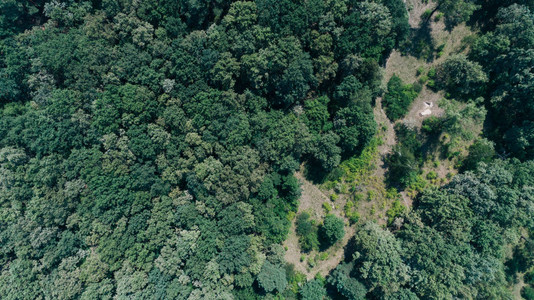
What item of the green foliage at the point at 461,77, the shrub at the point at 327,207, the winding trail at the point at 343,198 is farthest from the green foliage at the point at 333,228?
the green foliage at the point at 461,77

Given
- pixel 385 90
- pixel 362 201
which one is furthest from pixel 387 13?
pixel 362 201

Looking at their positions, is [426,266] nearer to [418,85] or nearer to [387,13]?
[418,85]

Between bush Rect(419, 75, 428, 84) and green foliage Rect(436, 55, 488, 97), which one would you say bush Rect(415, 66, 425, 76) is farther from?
green foliage Rect(436, 55, 488, 97)

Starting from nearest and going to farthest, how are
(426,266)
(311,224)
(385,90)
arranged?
(426,266) < (385,90) < (311,224)

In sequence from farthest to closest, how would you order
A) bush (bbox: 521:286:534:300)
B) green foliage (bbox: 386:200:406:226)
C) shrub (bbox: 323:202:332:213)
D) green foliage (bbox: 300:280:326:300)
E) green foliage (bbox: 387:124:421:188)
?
shrub (bbox: 323:202:332:213) → green foliage (bbox: 386:200:406:226) → bush (bbox: 521:286:534:300) → green foliage (bbox: 387:124:421:188) → green foliage (bbox: 300:280:326:300)

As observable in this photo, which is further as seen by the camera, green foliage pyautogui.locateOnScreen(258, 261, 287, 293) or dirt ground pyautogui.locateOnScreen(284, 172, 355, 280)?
dirt ground pyautogui.locateOnScreen(284, 172, 355, 280)

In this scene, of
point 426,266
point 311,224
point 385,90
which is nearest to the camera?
point 426,266

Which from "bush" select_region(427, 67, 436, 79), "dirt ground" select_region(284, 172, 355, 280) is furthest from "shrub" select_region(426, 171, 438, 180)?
"bush" select_region(427, 67, 436, 79)
